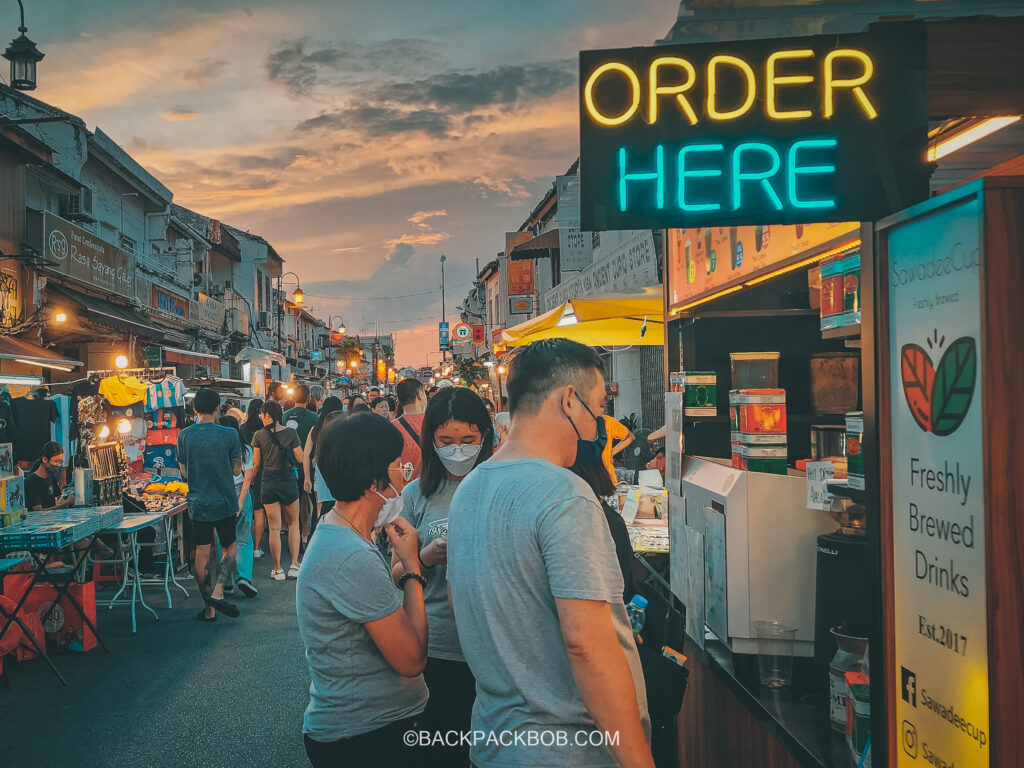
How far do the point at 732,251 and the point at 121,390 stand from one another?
935 cm

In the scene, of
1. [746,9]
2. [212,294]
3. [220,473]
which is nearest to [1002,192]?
[746,9]

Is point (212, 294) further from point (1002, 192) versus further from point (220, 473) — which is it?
point (1002, 192)

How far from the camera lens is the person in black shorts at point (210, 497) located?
698 cm

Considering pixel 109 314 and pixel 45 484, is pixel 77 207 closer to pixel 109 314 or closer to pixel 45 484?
pixel 109 314

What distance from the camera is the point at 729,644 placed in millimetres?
3086

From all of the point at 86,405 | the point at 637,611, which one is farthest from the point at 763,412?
the point at 86,405

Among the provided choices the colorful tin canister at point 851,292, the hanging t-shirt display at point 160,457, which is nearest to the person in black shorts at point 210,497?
the hanging t-shirt display at point 160,457

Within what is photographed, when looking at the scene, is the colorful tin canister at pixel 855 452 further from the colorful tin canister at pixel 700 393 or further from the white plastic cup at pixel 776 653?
the colorful tin canister at pixel 700 393

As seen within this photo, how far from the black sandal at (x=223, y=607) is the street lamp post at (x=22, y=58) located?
9.26 metres

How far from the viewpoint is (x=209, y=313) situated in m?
26.8

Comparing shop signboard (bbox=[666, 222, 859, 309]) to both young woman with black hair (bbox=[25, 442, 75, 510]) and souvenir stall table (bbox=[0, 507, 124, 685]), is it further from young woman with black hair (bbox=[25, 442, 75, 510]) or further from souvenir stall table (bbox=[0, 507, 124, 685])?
young woman with black hair (bbox=[25, 442, 75, 510])

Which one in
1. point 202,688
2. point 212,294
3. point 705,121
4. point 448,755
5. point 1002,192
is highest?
point 212,294

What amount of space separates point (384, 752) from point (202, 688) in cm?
361

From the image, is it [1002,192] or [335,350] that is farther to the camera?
[335,350]
